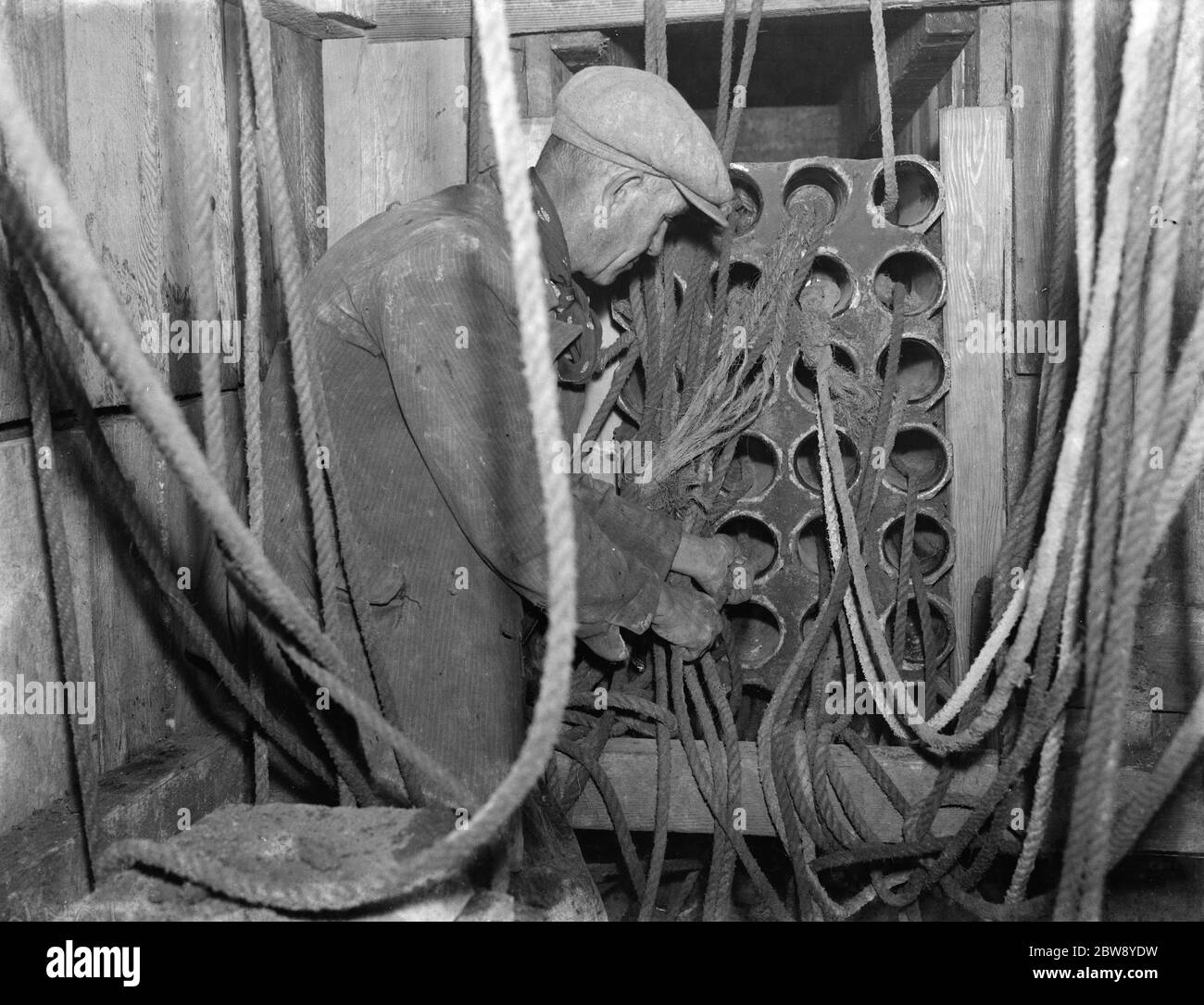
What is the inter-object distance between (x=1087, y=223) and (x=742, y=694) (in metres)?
A: 1.88

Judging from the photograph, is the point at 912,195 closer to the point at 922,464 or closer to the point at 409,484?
the point at 922,464

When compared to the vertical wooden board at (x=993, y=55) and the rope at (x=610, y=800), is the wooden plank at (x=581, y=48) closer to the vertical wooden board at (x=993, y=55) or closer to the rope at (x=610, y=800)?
the vertical wooden board at (x=993, y=55)

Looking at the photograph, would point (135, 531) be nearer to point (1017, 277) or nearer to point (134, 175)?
point (134, 175)

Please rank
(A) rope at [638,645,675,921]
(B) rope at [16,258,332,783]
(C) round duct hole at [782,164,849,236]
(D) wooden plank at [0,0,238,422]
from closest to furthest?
(B) rope at [16,258,332,783]
(D) wooden plank at [0,0,238,422]
(A) rope at [638,645,675,921]
(C) round duct hole at [782,164,849,236]

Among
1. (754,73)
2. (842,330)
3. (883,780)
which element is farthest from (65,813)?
(754,73)

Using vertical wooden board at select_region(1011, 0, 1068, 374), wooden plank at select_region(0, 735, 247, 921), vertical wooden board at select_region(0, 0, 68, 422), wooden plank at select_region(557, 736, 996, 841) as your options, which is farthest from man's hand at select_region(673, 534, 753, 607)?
vertical wooden board at select_region(0, 0, 68, 422)

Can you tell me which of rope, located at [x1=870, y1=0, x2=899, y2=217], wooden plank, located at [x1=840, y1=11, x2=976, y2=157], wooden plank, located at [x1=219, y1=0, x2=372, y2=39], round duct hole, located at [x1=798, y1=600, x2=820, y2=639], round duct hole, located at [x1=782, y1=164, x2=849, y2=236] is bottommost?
round duct hole, located at [x1=798, y1=600, x2=820, y2=639]

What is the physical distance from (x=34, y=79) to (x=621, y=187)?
3.39 feet

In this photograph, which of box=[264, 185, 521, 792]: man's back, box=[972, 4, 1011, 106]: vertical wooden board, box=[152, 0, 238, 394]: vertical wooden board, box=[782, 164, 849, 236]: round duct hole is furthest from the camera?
box=[782, 164, 849, 236]: round duct hole

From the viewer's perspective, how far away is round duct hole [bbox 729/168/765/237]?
8.18ft

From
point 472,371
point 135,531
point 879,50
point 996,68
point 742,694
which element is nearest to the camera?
point 135,531

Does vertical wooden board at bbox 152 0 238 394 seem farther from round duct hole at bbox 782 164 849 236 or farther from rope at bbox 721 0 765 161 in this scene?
round duct hole at bbox 782 164 849 236

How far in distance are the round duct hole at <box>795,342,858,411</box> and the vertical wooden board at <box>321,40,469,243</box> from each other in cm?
97

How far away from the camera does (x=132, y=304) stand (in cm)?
189
